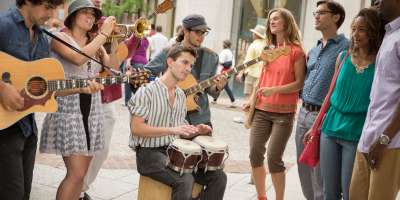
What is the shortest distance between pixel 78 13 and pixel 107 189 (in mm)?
2289

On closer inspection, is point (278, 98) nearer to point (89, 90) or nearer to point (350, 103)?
point (350, 103)

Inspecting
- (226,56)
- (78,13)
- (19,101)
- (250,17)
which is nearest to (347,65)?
(78,13)

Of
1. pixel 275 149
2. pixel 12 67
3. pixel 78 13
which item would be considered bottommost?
pixel 275 149

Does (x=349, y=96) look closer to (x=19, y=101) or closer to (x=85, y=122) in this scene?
(x=85, y=122)

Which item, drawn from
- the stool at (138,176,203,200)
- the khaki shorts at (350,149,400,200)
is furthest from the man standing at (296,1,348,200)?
the stool at (138,176,203,200)

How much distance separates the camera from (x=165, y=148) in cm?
431

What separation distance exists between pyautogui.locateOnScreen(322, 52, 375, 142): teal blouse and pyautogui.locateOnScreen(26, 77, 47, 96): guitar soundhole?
7.11 feet

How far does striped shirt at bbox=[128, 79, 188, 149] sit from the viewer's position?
4.24m

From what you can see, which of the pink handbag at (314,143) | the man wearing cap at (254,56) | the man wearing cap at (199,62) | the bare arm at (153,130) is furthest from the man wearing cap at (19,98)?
the man wearing cap at (254,56)

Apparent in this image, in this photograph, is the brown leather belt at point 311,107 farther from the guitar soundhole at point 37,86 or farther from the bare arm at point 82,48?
the guitar soundhole at point 37,86

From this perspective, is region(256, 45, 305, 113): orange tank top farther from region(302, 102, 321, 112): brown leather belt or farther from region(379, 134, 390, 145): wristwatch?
region(379, 134, 390, 145): wristwatch

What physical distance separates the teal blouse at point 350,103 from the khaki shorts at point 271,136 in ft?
3.53

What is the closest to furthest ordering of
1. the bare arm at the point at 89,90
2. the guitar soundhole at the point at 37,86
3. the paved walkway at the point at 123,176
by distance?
the guitar soundhole at the point at 37,86
the bare arm at the point at 89,90
the paved walkway at the point at 123,176

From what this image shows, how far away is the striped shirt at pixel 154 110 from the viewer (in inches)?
167
